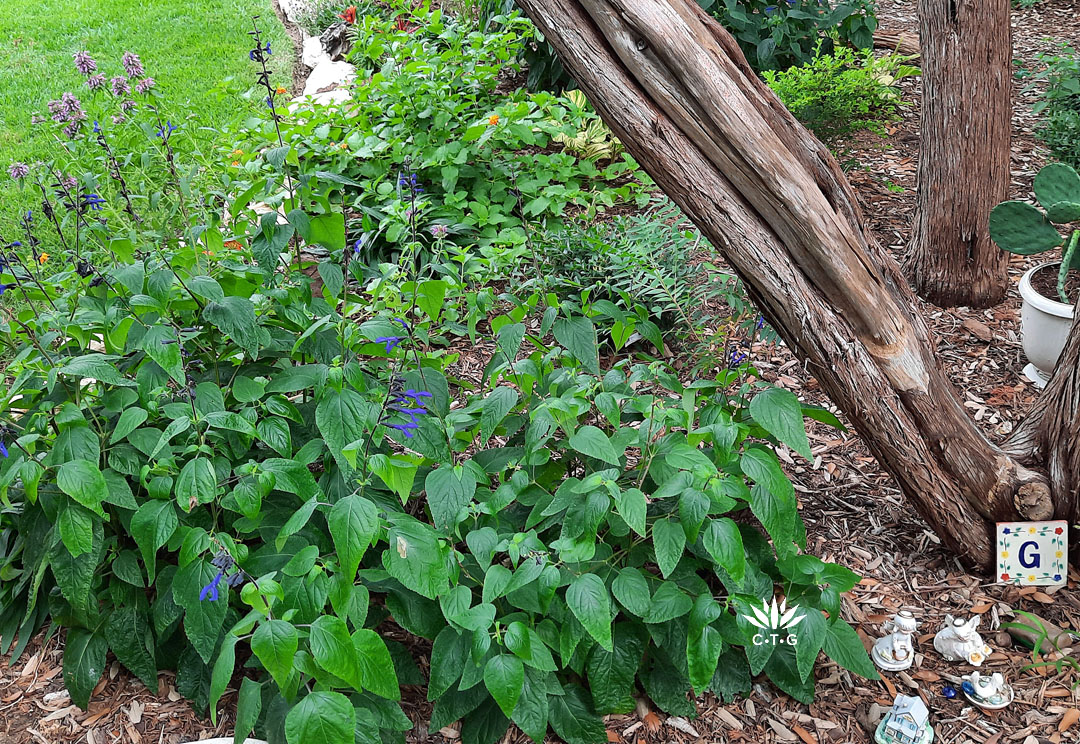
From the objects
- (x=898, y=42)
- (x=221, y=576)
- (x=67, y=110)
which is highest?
(x=67, y=110)

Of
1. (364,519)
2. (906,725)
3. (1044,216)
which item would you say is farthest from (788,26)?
(364,519)

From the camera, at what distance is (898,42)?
588cm

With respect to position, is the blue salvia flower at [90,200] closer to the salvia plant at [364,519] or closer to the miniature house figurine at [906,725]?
the salvia plant at [364,519]

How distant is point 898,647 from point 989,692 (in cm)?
23

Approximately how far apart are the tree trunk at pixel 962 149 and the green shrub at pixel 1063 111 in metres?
0.86

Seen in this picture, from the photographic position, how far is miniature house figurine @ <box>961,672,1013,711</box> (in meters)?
2.20

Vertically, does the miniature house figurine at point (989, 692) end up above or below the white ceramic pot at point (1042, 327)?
below

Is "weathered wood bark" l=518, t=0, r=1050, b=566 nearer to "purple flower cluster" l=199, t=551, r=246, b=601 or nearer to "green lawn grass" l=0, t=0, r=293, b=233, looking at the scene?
"purple flower cluster" l=199, t=551, r=246, b=601

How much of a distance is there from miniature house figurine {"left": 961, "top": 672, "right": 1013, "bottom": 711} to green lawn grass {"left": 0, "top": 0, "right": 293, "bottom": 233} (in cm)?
533

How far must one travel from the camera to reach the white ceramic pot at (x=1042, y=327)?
295 centimetres

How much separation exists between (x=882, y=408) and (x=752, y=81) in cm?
98

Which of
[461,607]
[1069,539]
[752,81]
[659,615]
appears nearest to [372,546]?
[461,607]

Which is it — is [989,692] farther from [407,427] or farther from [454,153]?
[454,153]

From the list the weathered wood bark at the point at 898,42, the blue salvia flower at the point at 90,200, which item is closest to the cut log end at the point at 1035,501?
the blue salvia flower at the point at 90,200
